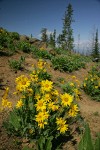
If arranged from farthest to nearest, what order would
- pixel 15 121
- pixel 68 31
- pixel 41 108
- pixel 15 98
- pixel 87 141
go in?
pixel 68 31
pixel 15 98
pixel 15 121
pixel 41 108
pixel 87 141

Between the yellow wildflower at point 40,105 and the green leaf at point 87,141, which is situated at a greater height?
the green leaf at point 87,141

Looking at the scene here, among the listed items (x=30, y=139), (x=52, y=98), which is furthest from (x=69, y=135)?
(x=52, y=98)

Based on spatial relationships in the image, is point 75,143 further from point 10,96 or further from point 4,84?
point 4,84

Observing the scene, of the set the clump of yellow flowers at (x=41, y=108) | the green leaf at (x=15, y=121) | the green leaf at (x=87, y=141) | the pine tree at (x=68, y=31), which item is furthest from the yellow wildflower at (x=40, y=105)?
the pine tree at (x=68, y=31)

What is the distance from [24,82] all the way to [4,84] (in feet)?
12.2

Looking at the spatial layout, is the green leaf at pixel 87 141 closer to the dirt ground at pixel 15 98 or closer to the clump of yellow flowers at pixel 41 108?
the clump of yellow flowers at pixel 41 108

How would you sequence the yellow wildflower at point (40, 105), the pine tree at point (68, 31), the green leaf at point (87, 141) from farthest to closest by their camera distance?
the pine tree at point (68, 31)
the yellow wildflower at point (40, 105)
the green leaf at point (87, 141)

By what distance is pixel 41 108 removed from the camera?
3.93m

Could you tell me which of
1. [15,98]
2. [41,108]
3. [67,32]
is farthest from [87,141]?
[67,32]

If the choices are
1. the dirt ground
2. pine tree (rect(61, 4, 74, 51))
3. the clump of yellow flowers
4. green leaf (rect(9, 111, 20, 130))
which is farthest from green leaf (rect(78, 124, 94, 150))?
pine tree (rect(61, 4, 74, 51))

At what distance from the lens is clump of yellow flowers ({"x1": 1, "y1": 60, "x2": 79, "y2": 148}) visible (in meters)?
4.03

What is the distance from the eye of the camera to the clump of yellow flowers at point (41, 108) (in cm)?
403

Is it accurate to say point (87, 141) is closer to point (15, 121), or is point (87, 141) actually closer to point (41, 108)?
point (41, 108)

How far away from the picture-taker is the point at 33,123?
14.5ft
